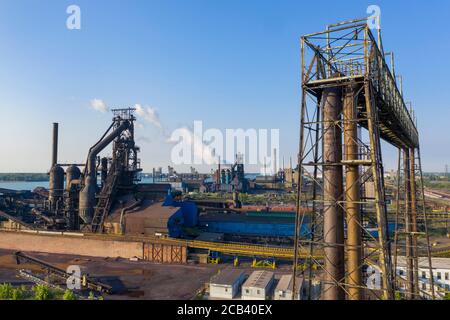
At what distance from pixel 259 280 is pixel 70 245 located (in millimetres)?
25945

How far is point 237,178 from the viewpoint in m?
106

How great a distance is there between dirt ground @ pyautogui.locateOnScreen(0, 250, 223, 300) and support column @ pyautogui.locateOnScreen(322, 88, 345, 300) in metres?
16.0

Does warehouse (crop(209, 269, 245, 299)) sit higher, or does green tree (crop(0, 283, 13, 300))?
green tree (crop(0, 283, 13, 300))

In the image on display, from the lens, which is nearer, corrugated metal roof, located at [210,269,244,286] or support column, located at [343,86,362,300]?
support column, located at [343,86,362,300]

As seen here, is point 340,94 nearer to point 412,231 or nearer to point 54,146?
point 412,231

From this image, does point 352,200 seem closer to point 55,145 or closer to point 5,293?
point 5,293

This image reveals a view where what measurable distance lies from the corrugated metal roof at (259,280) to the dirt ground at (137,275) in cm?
466

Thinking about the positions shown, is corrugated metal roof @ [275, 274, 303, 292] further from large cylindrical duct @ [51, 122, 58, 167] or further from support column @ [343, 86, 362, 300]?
large cylindrical duct @ [51, 122, 58, 167]

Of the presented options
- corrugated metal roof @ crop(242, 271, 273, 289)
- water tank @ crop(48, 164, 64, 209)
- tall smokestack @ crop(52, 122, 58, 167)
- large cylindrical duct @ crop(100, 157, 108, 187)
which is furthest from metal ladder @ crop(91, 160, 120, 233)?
corrugated metal roof @ crop(242, 271, 273, 289)

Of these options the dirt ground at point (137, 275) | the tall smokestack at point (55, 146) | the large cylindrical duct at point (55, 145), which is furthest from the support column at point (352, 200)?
the tall smokestack at point (55, 146)

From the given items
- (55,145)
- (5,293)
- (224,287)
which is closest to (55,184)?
(55,145)

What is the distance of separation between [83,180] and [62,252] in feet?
33.1

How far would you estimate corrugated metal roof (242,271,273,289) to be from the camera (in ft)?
75.4

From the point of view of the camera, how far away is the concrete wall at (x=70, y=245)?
116 ft
